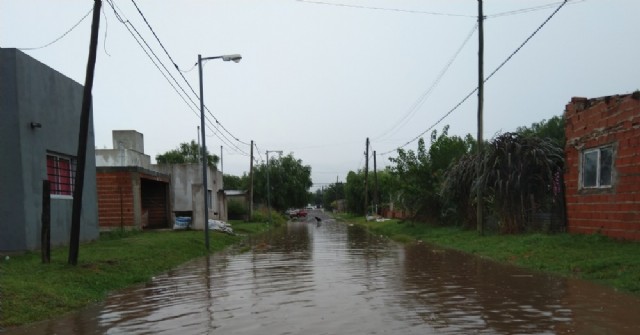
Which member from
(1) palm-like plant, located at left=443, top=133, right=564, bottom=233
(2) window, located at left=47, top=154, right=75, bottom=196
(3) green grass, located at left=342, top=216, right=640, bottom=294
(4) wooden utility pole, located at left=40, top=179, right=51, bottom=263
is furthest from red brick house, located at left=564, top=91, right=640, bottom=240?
(2) window, located at left=47, top=154, right=75, bottom=196

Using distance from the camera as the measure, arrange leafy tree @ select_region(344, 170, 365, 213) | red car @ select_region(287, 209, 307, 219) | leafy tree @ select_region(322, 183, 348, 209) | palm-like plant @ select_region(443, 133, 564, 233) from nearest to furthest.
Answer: palm-like plant @ select_region(443, 133, 564, 233) → leafy tree @ select_region(344, 170, 365, 213) → red car @ select_region(287, 209, 307, 219) → leafy tree @ select_region(322, 183, 348, 209)

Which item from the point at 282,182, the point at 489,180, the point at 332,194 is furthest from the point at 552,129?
the point at 332,194

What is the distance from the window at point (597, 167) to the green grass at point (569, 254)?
164 cm

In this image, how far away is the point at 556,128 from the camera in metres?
43.2

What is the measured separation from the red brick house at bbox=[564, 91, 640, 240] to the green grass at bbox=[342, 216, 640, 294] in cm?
61

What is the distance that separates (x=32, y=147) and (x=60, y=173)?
2.39 meters

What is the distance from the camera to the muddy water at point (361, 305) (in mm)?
7352

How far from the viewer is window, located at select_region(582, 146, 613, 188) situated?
15.7 m

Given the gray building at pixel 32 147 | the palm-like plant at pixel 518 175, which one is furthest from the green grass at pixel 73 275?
the palm-like plant at pixel 518 175

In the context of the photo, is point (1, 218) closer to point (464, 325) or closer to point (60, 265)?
point (60, 265)

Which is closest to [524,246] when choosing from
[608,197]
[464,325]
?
[608,197]

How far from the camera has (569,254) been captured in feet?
45.1

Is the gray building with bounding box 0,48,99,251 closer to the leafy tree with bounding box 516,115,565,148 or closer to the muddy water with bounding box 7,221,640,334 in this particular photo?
the muddy water with bounding box 7,221,640,334

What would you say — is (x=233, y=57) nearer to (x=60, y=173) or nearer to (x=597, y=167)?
(x=60, y=173)
